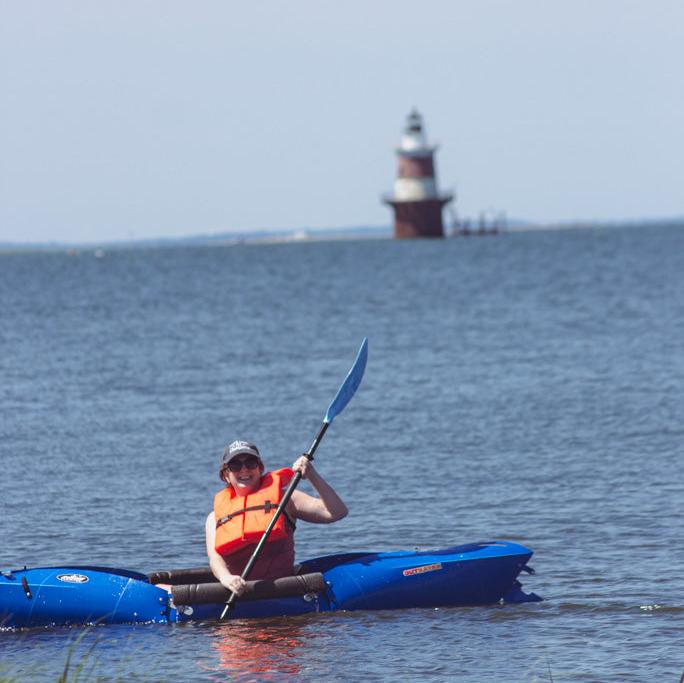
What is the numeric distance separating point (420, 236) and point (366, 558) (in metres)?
95.3

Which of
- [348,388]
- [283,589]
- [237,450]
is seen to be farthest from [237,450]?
[348,388]

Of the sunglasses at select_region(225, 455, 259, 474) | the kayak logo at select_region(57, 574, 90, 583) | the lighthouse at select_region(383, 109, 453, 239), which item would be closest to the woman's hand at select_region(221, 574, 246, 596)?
the sunglasses at select_region(225, 455, 259, 474)

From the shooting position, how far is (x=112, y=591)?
10.6 metres

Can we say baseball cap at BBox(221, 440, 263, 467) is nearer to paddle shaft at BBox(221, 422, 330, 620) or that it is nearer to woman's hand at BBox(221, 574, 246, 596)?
paddle shaft at BBox(221, 422, 330, 620)

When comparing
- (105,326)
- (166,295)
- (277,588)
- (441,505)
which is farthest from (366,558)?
(166,295)

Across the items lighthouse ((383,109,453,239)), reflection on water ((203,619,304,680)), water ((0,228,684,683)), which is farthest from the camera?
lighthouse ((383,109,453,239))

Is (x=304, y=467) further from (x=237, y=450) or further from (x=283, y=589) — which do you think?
(x=283, y=589)

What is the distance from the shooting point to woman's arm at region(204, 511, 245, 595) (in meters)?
10.4

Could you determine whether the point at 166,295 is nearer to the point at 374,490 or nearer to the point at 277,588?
the point at 374,490

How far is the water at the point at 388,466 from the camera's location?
33.0 feet

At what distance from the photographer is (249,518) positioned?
10469 millimetres

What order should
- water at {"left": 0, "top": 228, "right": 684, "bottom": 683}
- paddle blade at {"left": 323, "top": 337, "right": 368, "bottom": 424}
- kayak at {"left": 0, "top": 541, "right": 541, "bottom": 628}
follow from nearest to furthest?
1. water at {"left": 0, "top": 228, "right": 684, "bottom": 683}
2. kayak at {"left": 0, "top": 541, "right": 541, "bottom": 628}
3. paddle blade at {"left": 323, "top": 337, "right": 368, "bottom": 424}

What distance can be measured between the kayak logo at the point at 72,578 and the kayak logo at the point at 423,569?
231cm

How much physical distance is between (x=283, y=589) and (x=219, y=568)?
49cm
